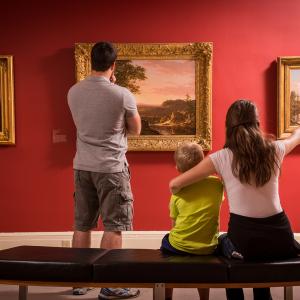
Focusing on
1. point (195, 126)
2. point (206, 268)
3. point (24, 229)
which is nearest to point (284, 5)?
point (195, 126)

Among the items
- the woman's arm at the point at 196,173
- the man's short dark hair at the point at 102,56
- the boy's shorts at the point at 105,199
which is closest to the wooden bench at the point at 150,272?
the woman's arm at the point at 196,173

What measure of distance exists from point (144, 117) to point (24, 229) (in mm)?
1435

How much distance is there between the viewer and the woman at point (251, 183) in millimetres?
1816

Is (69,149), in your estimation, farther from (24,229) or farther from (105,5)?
(105,5)

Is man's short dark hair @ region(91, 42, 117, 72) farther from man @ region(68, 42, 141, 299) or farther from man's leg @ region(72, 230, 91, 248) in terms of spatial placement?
man's leg @ region(72, 230, 91, 248)

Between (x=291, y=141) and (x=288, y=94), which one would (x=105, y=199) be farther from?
(x=288, y=94)

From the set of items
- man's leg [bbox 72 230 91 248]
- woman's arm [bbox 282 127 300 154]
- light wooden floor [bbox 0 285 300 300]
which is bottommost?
light wooden floor [bbox 0 285 300 300]

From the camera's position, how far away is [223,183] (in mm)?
1943

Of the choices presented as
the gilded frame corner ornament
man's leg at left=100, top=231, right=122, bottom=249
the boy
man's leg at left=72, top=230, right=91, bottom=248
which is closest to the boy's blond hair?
the boy

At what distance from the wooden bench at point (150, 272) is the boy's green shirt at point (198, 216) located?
0.30 ft

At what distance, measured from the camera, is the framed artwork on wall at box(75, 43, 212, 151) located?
364 cm

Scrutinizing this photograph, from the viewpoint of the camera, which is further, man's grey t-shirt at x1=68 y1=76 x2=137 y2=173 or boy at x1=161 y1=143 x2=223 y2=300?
man's grey t-shirt at x1=68 y1=76 x2=137 y2=173

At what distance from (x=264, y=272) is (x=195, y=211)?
1.32ft

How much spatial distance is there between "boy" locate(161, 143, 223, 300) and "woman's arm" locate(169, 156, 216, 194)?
82 mm
